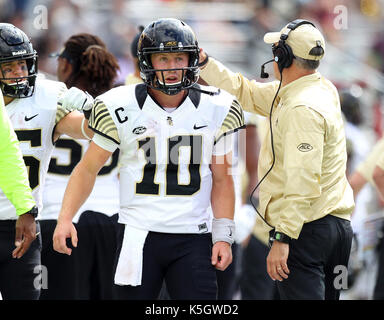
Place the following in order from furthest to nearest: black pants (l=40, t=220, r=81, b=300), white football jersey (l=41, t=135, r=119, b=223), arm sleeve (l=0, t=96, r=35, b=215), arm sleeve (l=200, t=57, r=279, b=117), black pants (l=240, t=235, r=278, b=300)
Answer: black pants (l=240, t=235, r=278, b=300) < white football jersey (l=41, t=135, r=119, b=223) < black pants (l=40, t=220, r=81, b=300) < arm sleeve (l=200, t=57, r=279, b=117) < arm sleeve (l=0, t=96, r=35, b=215)

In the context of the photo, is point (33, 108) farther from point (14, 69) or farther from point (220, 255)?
point (220, 255)

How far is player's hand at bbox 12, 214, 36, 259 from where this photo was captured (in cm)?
412

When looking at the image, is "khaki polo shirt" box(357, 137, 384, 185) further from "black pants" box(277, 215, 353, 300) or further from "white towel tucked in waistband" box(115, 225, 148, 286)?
"white towel tucked in waistband" box(115, 225, 148, 286)

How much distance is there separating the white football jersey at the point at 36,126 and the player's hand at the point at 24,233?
0.50m

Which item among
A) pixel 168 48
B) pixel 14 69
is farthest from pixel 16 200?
pixel 168 48

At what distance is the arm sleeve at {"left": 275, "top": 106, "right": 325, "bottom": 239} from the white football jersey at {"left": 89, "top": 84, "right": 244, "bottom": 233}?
318mm

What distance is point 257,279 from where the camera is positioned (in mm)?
6500

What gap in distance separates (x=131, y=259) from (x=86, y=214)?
4.73 ft

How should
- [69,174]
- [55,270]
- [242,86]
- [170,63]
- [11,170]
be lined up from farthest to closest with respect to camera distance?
[69,174], [55,270], [242,86], [170,63], [11,170]

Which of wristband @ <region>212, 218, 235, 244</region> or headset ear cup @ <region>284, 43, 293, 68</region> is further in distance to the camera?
headset ear cup @ <region>284, 43, 293, 68</region>

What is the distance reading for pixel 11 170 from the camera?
13.2 ft

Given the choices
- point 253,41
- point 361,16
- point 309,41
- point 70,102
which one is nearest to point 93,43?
point 70,102

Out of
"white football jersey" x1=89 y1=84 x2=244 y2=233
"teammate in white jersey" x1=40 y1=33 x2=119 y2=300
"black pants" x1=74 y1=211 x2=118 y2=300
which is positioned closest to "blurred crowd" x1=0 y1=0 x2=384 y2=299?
"teammate in white jersey" x1=40 y1=33 x2=119 y2=300

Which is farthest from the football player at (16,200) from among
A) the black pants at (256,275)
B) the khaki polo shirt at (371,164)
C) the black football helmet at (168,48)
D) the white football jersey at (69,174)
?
the khaki polo shirt at (371,164)
